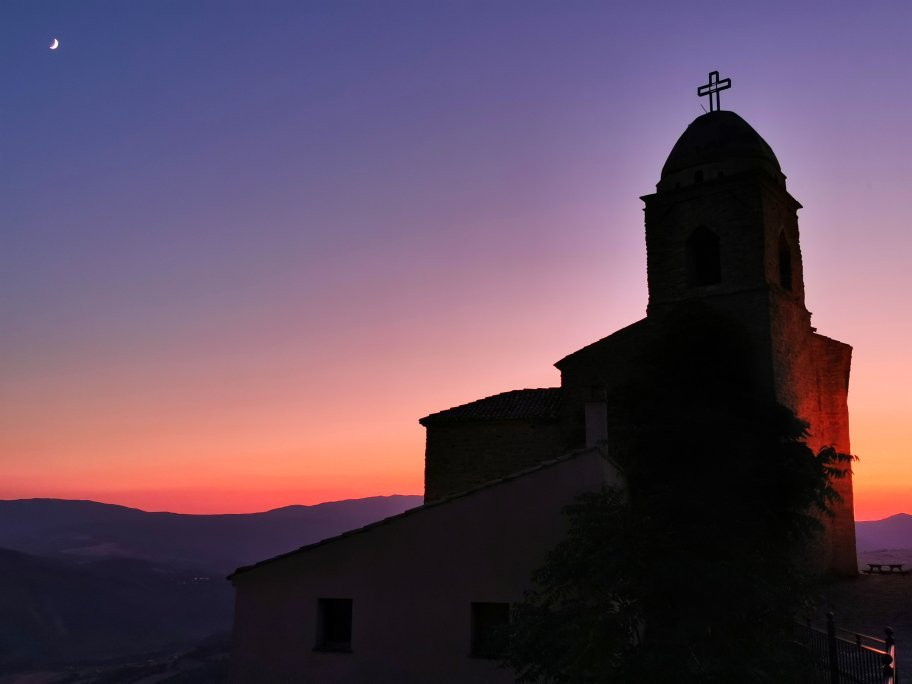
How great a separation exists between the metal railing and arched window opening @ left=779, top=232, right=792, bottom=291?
17.0 m

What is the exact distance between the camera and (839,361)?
31328 millimetres

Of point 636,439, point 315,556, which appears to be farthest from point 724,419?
point 315,556

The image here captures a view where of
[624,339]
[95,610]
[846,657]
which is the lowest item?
[95,610]

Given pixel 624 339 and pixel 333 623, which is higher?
pixel 624 339

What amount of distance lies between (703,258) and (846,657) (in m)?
18.3

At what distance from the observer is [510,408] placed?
28.4 meters

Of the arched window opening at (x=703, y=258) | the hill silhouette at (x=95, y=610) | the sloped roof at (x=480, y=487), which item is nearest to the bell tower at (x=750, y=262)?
the arched window opening at (x=703, y=258)

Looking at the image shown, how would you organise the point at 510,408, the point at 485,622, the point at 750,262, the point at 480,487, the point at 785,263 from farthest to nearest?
the point at 785,263 < the point at 510,408 < the point at 750,262 < the point at 480,487 < the point at 485,622

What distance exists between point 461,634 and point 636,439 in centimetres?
1164

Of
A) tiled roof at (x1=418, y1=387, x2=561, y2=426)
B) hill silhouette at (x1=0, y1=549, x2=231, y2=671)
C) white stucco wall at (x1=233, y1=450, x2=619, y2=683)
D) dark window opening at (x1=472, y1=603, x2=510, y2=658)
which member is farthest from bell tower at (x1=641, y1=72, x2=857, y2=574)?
hill silhouette at (x1=0, y1=549, x2=231, y2=671)

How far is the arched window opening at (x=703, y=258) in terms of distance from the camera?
2821cm

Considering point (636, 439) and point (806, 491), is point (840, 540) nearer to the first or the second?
point (806, 491)

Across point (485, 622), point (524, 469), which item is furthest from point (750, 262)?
point (485, 622)

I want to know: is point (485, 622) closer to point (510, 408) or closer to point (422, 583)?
point (422, 583)
